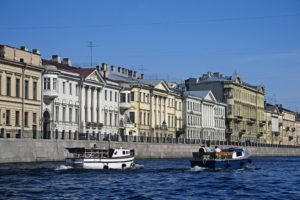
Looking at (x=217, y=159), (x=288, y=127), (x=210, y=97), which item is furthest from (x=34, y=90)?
(x=288, y=127)

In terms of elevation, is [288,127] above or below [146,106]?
below

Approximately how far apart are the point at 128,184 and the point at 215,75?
Result: 369 ft

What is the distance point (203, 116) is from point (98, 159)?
68.9 metres

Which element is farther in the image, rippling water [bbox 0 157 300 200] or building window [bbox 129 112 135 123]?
building window [bbox 129 112 135 123]

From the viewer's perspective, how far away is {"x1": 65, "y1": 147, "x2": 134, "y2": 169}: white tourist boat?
2138 inches

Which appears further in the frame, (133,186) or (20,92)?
(20,92)

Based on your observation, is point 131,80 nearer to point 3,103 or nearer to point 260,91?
point 3,103

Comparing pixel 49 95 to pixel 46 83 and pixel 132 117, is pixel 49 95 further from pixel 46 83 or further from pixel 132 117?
pixel 132 117

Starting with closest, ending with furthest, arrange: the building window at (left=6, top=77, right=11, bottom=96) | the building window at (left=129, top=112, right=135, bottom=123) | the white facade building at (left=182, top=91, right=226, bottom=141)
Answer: the building window at (left=6, top=77, right=11, bottom=96), the building window at (left=129, top=112, right=135, bottom=123), the white facade building at (left=182, top=91, right=226, bottom=141)

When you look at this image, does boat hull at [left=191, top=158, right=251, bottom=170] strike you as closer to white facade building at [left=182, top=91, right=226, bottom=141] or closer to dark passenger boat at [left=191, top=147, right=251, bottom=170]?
dark passenger boat at [left=191, top=147, right=251, bottom=170]

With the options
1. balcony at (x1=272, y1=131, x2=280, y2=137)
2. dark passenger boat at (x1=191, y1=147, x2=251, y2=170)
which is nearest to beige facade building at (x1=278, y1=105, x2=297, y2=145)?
balcony at (x1=272, y1=131, x2=280, y2=137)

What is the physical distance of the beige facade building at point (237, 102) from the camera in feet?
453

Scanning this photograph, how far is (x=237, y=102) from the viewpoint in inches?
5536

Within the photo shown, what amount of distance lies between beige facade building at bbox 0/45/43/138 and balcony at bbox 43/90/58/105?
3.70 ft
